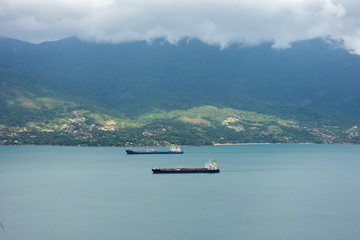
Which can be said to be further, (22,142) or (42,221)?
(22,142)

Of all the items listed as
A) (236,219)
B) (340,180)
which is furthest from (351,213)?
(340,180)

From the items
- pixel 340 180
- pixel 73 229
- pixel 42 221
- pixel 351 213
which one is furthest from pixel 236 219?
pixel 340 180

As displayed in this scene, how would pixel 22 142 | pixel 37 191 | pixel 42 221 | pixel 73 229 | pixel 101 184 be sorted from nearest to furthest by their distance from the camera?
pixel 73 229
pixel 42 221
pixel 37 191
pixel 101 184
pixel 22 142

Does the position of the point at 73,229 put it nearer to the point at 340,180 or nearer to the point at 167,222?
the point at 167,222

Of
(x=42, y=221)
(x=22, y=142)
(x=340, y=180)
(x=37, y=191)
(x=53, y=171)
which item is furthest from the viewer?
(x=22, y=142)

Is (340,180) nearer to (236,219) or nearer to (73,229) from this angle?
(236,219)

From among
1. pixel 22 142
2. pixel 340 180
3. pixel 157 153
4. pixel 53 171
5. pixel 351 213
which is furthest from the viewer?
pixel 22 142
